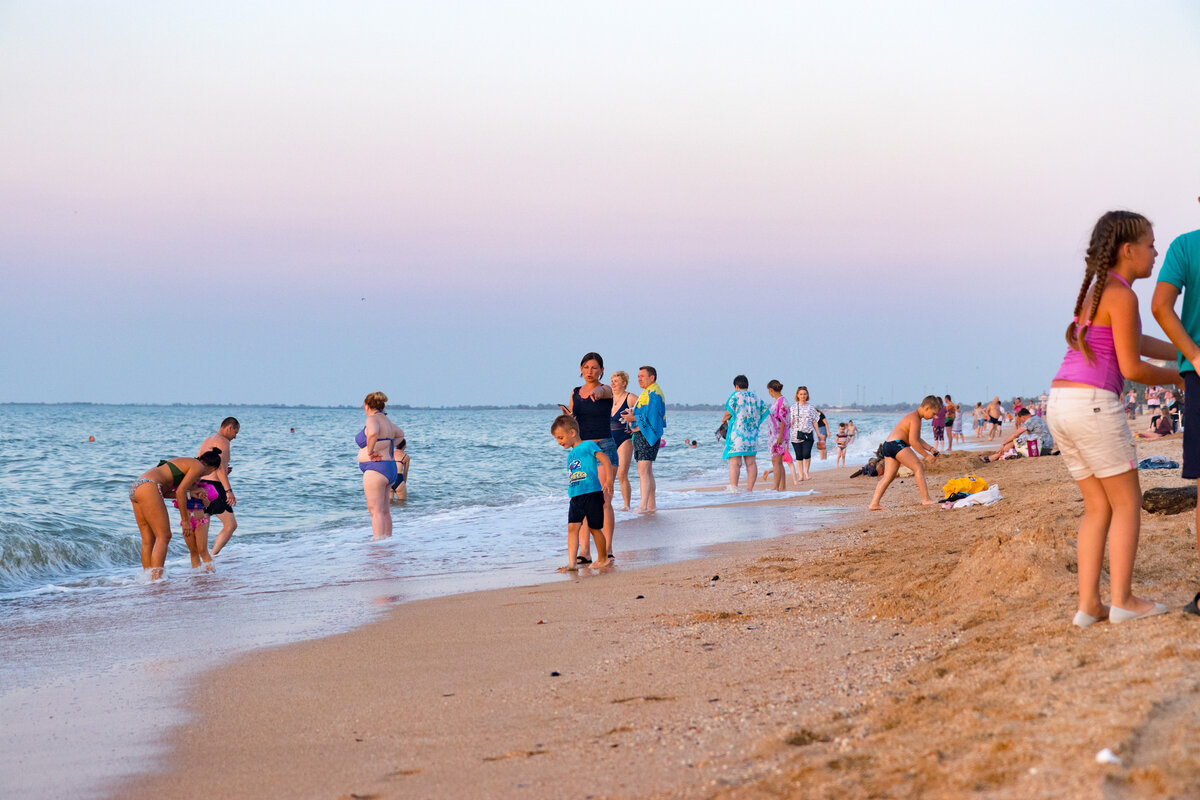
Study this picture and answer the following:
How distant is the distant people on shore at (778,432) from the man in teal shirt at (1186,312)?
11164 millimetres

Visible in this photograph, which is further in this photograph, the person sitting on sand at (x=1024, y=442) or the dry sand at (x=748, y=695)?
the person sitting on sand at (x=1024, y=442)

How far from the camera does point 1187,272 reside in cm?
395

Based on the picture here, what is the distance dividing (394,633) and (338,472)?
2122cm

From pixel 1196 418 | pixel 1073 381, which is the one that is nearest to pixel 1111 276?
pixel 1073 381

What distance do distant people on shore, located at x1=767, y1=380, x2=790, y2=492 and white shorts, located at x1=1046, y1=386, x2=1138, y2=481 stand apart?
1137cm

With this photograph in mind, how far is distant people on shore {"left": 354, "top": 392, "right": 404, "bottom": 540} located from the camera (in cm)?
1098

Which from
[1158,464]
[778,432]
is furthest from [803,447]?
[1158,464]

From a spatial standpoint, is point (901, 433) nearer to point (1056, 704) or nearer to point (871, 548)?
point (871, 548)

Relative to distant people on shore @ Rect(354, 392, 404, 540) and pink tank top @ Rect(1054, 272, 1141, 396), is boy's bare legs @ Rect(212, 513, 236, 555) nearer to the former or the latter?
distant people on shore @ Rect(354, 392, 404, 540)

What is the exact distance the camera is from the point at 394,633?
529 cm

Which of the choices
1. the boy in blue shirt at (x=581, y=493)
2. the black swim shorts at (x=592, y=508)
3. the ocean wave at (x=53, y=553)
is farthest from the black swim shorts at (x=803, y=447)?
the ocean wave at (x=53, y=553)

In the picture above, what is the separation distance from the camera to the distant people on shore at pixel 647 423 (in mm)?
11758

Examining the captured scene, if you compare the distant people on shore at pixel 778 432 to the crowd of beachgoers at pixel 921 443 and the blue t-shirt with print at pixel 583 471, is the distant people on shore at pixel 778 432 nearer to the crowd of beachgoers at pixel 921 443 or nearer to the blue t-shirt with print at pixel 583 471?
the crowd of beachgoers at pixel 921 443

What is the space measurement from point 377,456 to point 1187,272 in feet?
28.8
